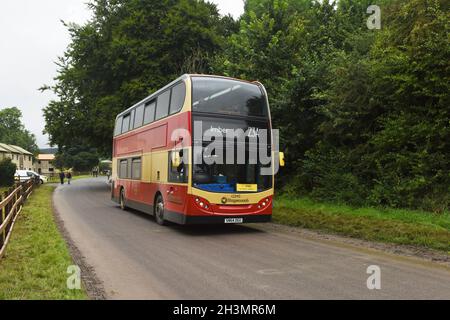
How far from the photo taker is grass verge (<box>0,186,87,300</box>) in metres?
5.54

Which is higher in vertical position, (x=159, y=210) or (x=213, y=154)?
(x=213, y=154)

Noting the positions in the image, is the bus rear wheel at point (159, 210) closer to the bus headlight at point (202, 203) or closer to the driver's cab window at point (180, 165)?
the driver's cab window at point (180, 165)

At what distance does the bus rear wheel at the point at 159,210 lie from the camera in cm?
1298

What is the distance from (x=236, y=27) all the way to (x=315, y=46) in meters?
→ 16.0

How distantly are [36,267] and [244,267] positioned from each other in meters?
3.40

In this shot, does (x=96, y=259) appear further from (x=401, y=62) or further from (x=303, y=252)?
(x=401, y=62)

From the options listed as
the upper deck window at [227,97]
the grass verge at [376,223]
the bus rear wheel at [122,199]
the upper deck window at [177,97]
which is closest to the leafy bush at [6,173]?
the bus rear wheel at [122,199]

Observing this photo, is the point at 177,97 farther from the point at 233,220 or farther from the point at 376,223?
the point at 376,223

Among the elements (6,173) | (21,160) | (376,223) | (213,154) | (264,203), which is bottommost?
(376,223)

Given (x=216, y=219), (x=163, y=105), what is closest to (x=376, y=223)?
(x=216, y=219)

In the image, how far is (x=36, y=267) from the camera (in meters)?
6.91

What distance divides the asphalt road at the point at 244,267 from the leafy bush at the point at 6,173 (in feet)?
104

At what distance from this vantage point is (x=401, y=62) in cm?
1234
